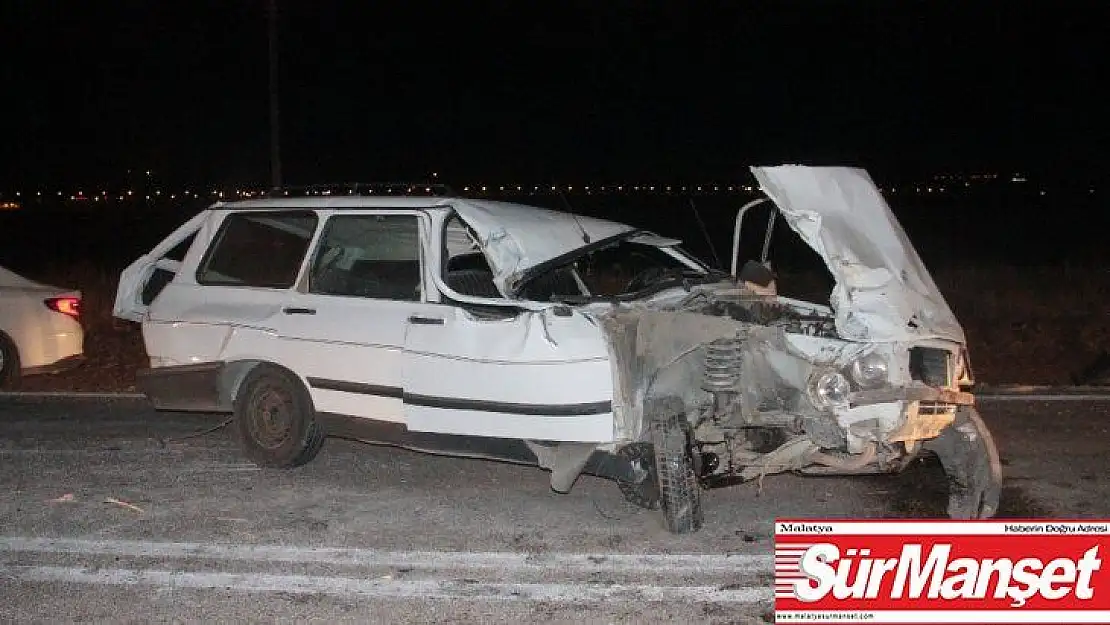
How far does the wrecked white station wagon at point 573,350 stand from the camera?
5203mm

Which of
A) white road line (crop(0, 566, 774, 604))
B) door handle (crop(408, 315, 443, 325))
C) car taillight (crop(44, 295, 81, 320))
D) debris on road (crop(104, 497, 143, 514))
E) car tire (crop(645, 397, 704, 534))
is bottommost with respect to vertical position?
white road line (crop(0, 566, 774, 604))

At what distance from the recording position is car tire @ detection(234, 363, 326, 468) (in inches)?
259

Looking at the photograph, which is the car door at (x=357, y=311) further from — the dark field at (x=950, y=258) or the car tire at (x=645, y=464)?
the dark field at (x=950, y=258)

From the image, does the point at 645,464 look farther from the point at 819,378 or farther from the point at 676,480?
→ the point at 819,378

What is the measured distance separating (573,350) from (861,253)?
1569 millimetres

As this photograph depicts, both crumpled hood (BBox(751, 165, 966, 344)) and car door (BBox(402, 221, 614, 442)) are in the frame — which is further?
car door (BBox(402, 221, 614, 442))

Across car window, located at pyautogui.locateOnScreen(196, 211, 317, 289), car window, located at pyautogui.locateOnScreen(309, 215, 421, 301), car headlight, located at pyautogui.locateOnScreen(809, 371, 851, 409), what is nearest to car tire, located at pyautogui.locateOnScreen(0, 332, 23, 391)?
car window, located at pyautogui.locateOnScreen(196, 211, 317, 289)

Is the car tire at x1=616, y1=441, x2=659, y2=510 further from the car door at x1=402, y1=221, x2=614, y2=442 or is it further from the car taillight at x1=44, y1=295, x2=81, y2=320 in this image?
the car taillight at x1=44, y1=295, x2=81, y2=320

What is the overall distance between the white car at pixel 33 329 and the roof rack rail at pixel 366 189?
3.19 m

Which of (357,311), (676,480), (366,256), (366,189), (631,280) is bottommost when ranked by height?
(676,480)

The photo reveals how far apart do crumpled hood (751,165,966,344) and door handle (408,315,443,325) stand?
1966 millimetres

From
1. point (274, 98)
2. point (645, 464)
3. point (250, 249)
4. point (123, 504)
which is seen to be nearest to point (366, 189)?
point (250, 249)

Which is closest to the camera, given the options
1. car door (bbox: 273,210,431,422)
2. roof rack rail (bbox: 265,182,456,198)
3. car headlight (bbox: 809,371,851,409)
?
car headlight (bbox: 809,371,851,409)

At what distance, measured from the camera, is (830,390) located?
517 centimetres
